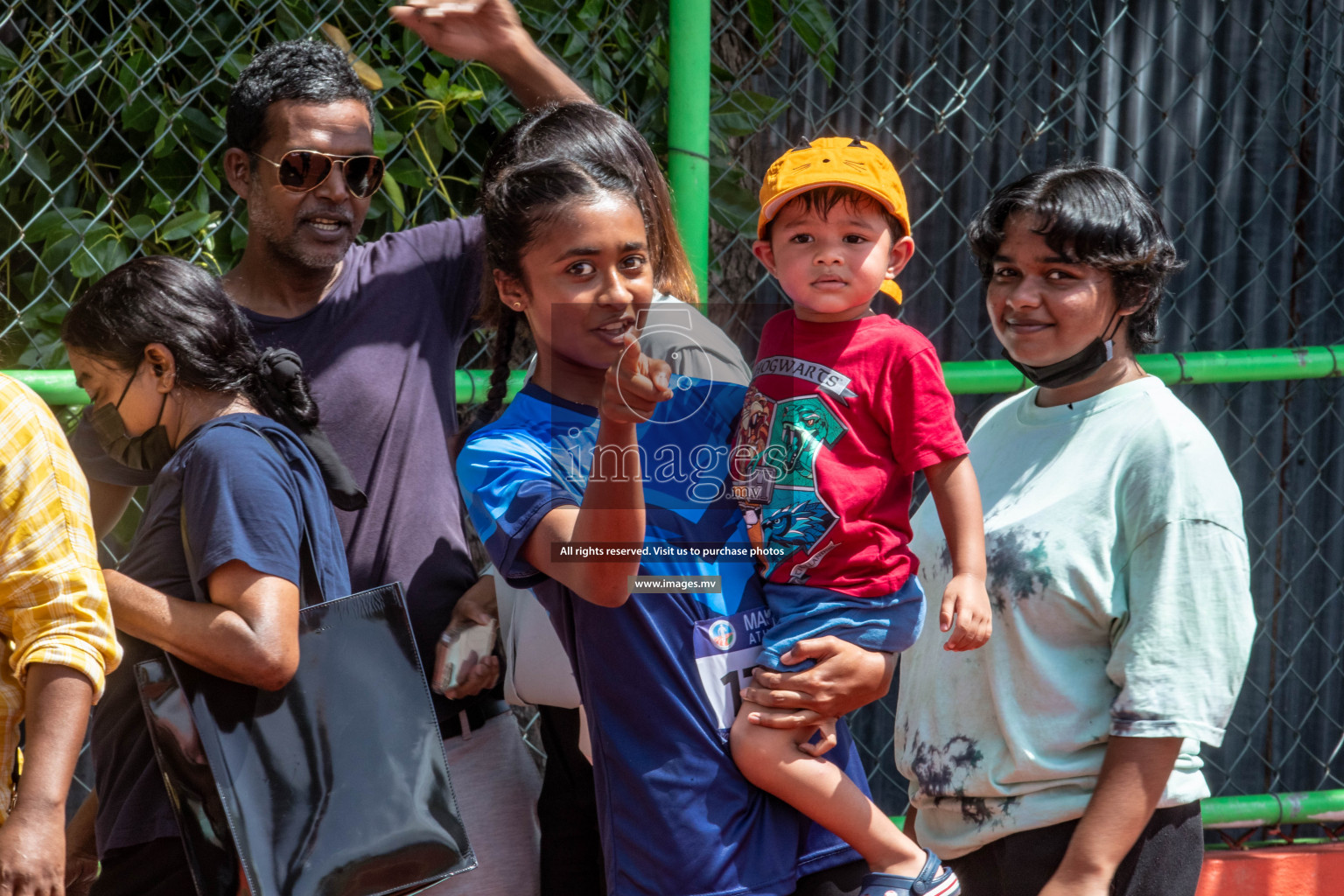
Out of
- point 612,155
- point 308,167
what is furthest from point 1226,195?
point 308,167

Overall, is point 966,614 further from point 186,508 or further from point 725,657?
point 186,508

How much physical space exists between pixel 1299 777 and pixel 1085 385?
2218 mm

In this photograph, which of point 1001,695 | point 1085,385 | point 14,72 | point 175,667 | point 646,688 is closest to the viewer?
point 646,688

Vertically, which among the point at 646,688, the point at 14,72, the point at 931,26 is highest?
the point at 931,26

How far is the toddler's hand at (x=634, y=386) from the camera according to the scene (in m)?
1.25

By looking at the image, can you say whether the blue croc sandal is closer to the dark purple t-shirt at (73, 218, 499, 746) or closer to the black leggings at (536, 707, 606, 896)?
the black leggings at (536, 707, 606, 896)

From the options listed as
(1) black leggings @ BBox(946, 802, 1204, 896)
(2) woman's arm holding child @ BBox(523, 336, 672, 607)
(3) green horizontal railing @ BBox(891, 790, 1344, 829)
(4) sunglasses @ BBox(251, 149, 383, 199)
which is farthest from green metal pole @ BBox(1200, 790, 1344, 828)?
(4) sunglasses @ BBox(251, 149, 383, 199)

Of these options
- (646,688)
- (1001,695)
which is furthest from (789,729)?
(1001,695)

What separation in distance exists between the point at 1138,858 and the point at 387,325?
1.53m

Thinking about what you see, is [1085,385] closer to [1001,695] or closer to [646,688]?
[1001,695]

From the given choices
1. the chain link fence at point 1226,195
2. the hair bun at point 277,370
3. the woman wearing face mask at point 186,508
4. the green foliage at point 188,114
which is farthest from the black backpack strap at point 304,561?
the chain link fence at point 1226,195

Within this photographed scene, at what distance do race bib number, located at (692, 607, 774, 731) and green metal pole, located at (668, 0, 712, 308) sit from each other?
0.96 metres

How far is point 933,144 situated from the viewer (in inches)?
130

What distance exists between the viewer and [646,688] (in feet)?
4.91
